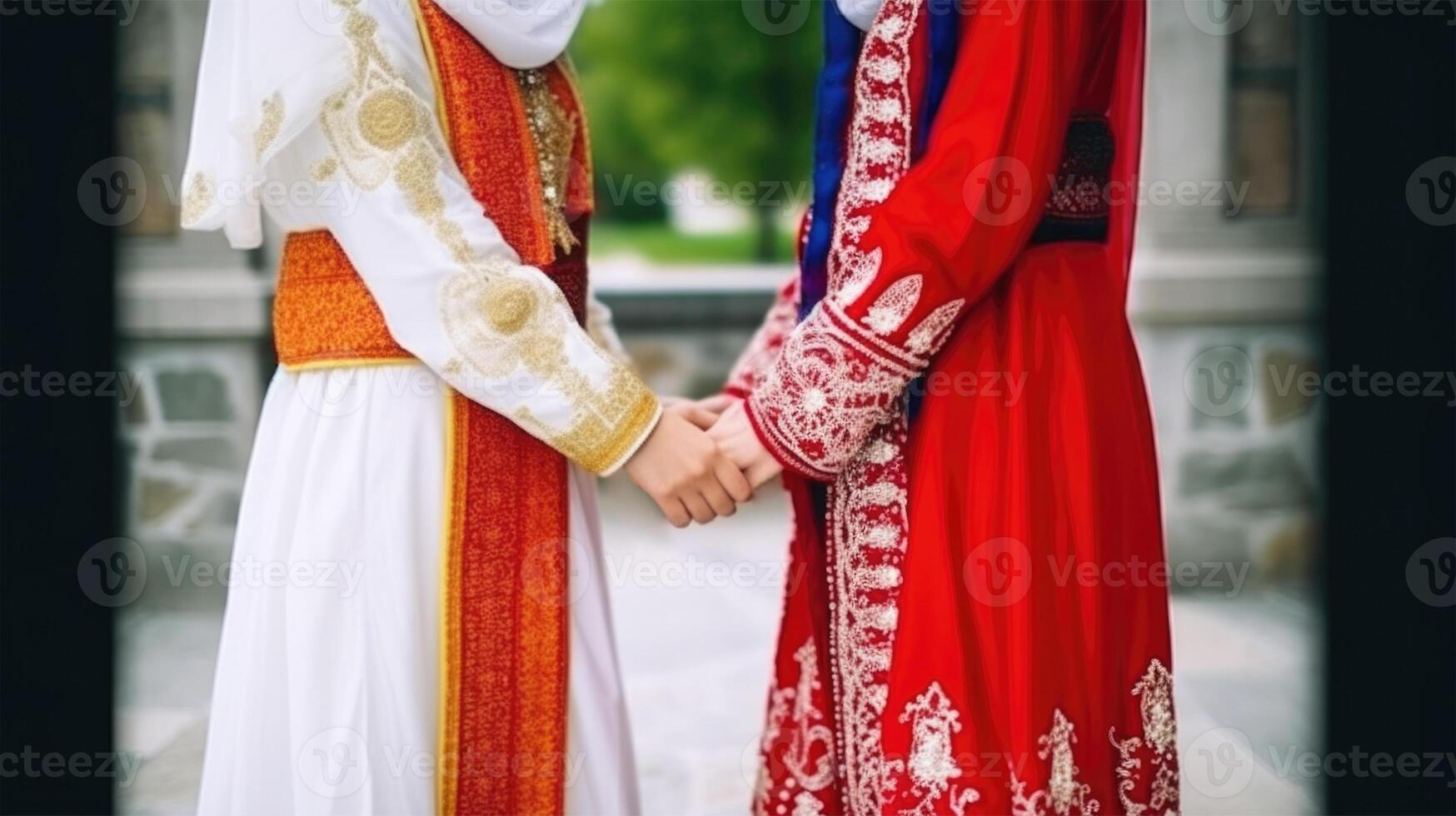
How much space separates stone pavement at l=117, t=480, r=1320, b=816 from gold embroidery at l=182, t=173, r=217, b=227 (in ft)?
2.77

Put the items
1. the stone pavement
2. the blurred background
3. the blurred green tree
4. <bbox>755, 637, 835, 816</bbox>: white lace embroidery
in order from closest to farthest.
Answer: <bbox>755, 637, 835, 816</bbox>: white lace embroidery
the stone pavement
the blurred background
the blurred green tree

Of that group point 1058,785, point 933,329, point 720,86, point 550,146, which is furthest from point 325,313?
point 720,86

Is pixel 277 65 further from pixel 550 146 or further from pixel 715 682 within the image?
pixel 715 682

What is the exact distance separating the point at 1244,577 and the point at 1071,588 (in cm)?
275

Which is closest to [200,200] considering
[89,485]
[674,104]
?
[89,485]

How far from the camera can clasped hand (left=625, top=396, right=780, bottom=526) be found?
5.19 ft

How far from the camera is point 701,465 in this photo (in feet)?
5.21

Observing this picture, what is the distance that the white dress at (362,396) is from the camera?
1446 millimetres

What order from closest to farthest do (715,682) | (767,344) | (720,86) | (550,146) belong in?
(550,146), (767,344), (715,682), (720,86)

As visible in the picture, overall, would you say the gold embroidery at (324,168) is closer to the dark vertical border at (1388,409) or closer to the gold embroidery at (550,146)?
the gold embroidery at (550,146)

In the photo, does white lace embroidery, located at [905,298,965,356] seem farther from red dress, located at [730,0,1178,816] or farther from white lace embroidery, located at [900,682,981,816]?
white lace embroidery, located at [900,682,981,816]

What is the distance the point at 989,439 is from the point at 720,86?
13.5 m

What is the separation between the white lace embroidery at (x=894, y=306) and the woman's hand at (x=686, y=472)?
27cm

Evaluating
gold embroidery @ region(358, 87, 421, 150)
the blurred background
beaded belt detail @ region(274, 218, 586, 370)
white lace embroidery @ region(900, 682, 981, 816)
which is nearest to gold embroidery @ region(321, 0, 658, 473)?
gold embroidery @ region(358, 87, 421, 150)
